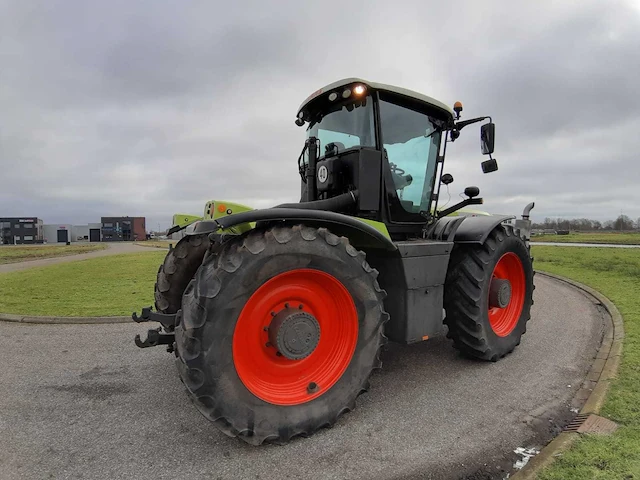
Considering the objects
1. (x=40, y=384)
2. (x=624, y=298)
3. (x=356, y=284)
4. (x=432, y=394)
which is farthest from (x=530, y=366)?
(x=40, y=384)

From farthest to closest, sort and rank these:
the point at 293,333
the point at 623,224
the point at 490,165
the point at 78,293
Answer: the point at 623,224, the point at 78,293, the point at 490,165, the point at 293,333

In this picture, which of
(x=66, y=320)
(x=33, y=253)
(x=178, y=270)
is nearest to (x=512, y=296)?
(x=178, y=270)

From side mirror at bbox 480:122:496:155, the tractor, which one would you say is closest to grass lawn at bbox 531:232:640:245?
side mirror at bbox 480:122:496:155

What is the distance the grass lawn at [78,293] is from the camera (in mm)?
6789

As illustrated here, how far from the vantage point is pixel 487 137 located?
14.4 ft

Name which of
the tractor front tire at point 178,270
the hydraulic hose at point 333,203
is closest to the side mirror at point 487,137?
the hydraulic hose at point 333,203

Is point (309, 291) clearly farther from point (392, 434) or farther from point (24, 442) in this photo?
point (24, 442)

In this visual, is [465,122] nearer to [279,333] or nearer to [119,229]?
[279,333]

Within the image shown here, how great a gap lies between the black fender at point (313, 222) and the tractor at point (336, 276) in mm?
12

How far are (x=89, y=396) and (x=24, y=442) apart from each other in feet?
2.49

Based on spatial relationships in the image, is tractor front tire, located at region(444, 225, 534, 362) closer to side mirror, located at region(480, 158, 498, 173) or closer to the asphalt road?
the asphalt road

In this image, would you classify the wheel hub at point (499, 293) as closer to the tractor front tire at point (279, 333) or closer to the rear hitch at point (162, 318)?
the tractor front tire at point (279, 333)

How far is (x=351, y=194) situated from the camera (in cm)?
400

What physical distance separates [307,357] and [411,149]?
8.49 ft
